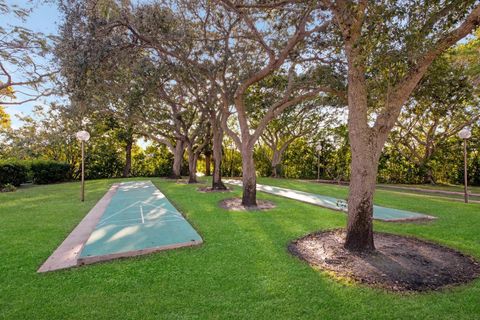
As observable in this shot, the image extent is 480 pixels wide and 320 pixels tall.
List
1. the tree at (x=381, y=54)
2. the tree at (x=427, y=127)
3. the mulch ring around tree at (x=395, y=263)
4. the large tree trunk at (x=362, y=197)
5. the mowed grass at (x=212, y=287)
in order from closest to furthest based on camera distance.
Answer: the mowed grass at (x=212, y=287)
the mulch ring around tree at (x=395, y=263)
the tree at (x=381, y=54)
the large tree trunk at (x=362, y=197)
the tree at (x=427, y=127)

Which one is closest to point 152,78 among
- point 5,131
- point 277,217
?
point 277,217

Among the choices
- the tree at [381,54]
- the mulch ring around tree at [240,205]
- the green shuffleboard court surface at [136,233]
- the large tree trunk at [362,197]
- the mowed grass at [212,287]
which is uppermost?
the tree at [381,54]

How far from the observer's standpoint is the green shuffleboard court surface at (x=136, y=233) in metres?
4.40

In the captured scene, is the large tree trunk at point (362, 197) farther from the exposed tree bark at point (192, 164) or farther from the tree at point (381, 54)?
the exposed tree bark at point (192, 164)

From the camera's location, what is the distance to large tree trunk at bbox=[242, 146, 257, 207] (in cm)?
856

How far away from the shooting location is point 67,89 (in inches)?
240

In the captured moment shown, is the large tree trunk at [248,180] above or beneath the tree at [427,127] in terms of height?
beneath

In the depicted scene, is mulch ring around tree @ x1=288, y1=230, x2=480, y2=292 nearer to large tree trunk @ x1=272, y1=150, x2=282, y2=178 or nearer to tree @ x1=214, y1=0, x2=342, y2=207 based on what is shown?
tree @ x1=214, y1=0, x2=342, y2=207

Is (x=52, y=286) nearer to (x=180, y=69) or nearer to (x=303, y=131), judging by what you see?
(x=180, y=69)

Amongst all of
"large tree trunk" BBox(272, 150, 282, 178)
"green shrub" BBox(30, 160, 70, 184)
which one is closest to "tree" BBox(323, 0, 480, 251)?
"large tree trunk" BBox(272, 150, 282, 178)

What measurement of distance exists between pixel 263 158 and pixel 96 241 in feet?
69.5

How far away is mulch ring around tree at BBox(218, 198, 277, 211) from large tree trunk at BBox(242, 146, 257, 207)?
8.5 inches

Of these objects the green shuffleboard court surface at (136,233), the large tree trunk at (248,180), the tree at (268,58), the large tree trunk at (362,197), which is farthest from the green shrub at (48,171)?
the large tree trunk at (362,197)

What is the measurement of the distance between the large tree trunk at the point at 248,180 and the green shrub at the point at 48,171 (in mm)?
15965
